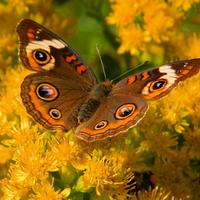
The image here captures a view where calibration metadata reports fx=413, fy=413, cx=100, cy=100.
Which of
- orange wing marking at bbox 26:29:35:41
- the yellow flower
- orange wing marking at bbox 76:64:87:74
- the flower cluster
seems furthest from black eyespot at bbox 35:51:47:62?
the yellow flower

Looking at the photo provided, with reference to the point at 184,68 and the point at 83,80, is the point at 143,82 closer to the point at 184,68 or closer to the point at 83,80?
the point at 184,68

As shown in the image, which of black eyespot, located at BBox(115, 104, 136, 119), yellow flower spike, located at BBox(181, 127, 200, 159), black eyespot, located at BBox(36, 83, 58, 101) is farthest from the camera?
yellow flower spike, located at BBox(181, 127, 200, 159)

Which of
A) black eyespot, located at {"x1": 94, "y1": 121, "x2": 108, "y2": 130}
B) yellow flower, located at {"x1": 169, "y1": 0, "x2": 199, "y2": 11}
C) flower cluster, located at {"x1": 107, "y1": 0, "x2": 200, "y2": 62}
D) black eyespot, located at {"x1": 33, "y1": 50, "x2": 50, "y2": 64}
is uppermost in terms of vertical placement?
yellow flower, located at {"x1": 169, "y1": 0, "x2": 199, "y2": 11}

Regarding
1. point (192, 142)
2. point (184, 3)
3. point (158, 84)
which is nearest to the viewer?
point (158, 84)

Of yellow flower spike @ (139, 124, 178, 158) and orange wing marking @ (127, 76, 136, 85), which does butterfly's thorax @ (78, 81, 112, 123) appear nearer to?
orange wing marking @ (127, 76, 136, 85)

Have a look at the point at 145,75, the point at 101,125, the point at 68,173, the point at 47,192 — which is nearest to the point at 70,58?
the point at 145,75

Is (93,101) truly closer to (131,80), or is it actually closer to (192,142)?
(131,80)

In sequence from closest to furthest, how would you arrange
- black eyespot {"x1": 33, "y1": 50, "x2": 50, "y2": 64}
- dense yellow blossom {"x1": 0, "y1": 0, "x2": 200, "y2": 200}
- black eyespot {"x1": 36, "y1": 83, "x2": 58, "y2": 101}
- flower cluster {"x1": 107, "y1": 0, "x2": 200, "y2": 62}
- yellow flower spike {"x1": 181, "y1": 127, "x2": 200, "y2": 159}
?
dense yellow blossom {"x1": 0, "y1": 0, "x2": 200, "y2": 200}, black eyespot {"x1": 36, "y1": 83, "x2": 58, "y2": 101}, black eyespot {"x1": 33, "y1": 50, "x2": 50, "y2": 64}, yellow flower spike {"x1": 181, "y1": 127, "x2": 200, "y2": 159}, flower cluster {"x1": 107, "y1": 0, "x2": 200, "y2": 62}
